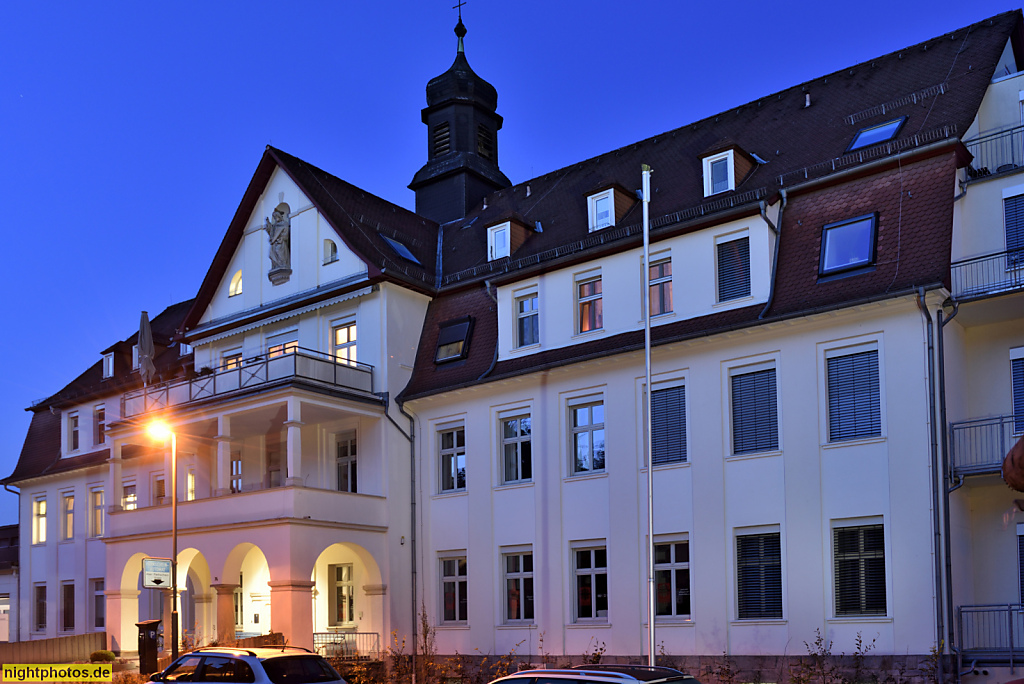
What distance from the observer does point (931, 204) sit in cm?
2030

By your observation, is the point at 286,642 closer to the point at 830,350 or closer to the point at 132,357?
the point at 830,350

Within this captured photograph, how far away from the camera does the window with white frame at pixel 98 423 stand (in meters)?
39.2

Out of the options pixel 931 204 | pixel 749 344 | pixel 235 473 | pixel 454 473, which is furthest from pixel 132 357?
pixel 931 204

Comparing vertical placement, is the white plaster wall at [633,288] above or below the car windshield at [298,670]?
above

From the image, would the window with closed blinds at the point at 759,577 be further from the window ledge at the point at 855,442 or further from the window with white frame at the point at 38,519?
the window with white frame at the point at 38,519

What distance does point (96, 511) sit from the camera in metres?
38.3

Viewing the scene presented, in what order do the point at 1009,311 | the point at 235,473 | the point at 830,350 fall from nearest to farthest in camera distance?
the point at 1009,311, the point at 830,350, the point at 235,473

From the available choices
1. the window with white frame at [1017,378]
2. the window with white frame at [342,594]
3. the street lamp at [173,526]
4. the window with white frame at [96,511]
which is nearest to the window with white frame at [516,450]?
the window with white frame at [342,594]

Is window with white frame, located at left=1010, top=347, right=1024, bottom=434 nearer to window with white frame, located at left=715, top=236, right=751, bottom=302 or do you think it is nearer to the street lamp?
window with white frame, located at left=715, top=236, right=751, bottom=302

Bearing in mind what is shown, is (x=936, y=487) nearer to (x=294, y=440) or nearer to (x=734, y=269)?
(x=734, y=269)

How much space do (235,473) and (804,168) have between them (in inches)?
725

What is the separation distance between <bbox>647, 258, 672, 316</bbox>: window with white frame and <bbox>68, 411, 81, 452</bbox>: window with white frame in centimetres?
2541

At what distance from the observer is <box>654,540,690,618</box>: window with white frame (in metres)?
22.4

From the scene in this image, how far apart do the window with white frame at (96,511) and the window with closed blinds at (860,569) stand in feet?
88.8
